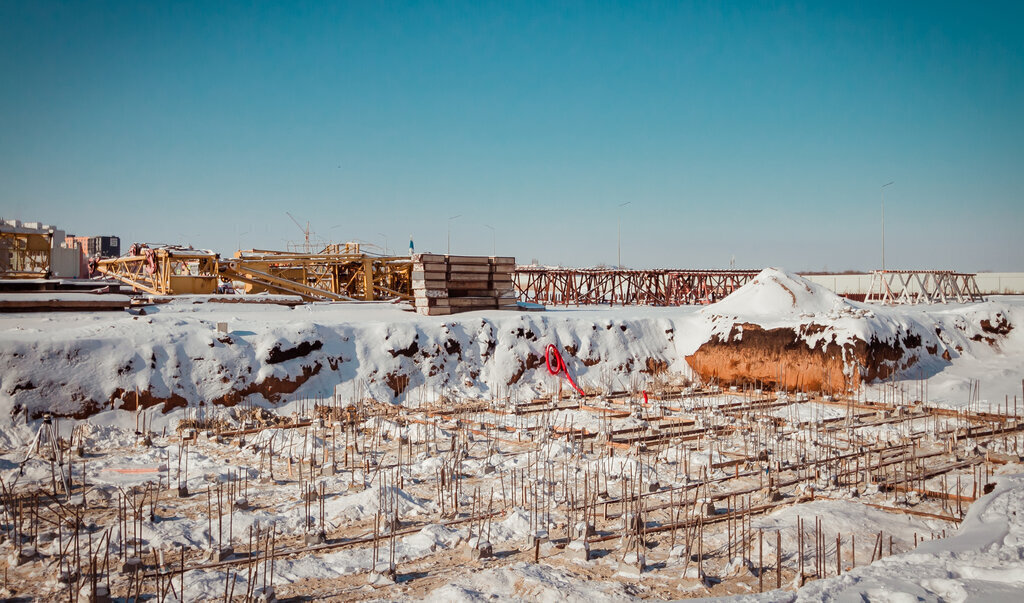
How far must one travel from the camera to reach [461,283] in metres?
17.3

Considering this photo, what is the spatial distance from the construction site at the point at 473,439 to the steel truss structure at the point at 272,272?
13 centimetres

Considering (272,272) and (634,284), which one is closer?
(272,272)

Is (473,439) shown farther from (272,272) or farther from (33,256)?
(33,256)

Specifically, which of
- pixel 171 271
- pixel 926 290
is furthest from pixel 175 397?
pixel 926 290

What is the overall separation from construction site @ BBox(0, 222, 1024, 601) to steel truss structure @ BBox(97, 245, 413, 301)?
13 cm

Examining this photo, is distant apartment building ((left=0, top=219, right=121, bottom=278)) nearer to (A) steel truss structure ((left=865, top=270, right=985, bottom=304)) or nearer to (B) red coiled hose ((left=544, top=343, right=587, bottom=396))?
(B) red coiled hose ((left=544, top=343, right=587, bottom=396))

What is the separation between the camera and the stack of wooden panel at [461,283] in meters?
16.6

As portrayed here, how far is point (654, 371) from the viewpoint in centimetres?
1579

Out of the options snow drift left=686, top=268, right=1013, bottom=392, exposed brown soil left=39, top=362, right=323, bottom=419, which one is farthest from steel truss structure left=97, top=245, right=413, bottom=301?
snow drift left=686, top=268, right=1013, bottom=392

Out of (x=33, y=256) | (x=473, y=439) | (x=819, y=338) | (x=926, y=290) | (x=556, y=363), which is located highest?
(x=33, y=256)

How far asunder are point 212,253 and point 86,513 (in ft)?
44.5

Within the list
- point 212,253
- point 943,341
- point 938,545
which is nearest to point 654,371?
point 943,341

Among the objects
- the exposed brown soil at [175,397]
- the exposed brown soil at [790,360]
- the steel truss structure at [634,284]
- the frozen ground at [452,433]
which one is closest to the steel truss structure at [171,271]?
the frozen ground at [452,433]

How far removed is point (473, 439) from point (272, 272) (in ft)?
45.9
